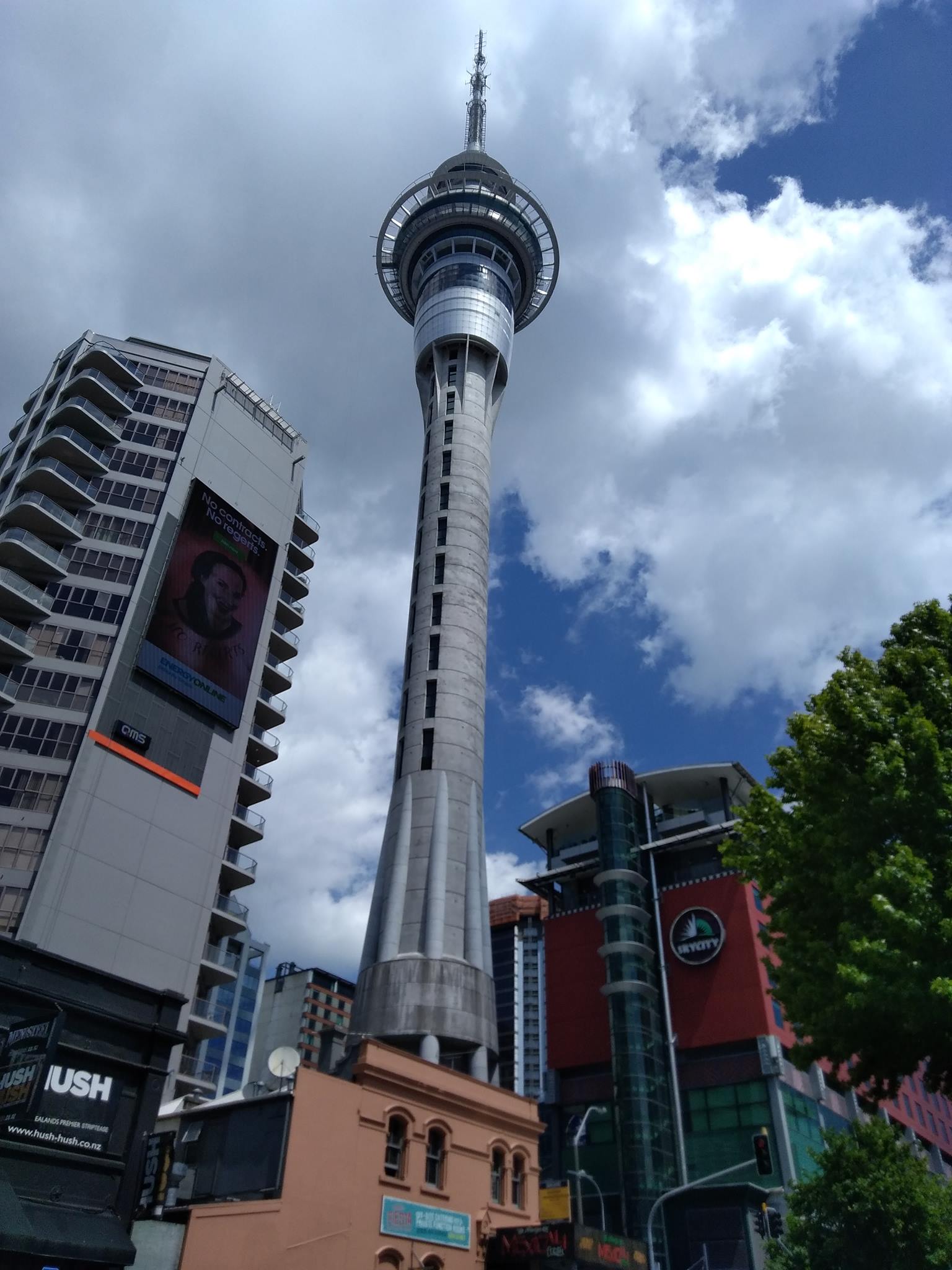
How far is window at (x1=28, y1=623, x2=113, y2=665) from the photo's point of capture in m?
58.8

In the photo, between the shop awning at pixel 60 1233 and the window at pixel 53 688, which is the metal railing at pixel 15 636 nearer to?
the window at pixel 53 688

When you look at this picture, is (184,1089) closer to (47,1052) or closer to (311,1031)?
(47,1052)

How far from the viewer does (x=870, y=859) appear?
19188mm

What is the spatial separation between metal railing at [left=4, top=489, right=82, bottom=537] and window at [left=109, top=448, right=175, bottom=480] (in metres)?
5.25

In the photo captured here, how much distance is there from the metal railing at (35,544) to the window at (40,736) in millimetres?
10746

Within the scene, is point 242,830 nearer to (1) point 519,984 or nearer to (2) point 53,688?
(2) point 53,688

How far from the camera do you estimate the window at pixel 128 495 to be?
217 feet

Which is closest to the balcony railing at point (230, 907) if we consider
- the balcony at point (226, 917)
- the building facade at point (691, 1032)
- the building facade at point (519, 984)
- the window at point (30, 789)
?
the balcony at point (226, 917)

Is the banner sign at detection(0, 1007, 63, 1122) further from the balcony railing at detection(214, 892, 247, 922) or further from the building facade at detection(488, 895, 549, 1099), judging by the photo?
the building facade at detection(488, 895, 549, 1099)

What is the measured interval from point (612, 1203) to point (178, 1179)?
166 ft

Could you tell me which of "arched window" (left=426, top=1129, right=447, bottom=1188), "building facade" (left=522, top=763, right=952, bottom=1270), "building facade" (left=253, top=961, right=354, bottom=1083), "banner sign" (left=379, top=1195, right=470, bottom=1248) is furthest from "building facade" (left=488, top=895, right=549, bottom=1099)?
"banner sign" (left=379, top=1195, right=470, bottom=1248)

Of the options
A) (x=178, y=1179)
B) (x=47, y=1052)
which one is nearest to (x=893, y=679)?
(x=47, y=1052)

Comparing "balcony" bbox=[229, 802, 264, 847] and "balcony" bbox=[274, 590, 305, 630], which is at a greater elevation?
"balcony" bbox=[274, 590, 305, 630]

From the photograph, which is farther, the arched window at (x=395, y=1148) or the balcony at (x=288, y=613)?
the balcony at (x=288, y=613)
